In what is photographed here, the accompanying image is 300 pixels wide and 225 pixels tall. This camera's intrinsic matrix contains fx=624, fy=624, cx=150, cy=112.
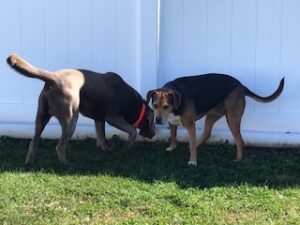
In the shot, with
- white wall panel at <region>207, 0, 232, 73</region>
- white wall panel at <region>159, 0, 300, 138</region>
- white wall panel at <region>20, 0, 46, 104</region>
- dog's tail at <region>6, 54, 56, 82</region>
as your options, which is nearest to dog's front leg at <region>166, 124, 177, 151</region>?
white wall panel at <region>159, 0, 300, 138</region>

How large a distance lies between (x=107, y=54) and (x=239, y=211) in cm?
338

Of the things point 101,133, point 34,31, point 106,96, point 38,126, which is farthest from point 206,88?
point 34,31

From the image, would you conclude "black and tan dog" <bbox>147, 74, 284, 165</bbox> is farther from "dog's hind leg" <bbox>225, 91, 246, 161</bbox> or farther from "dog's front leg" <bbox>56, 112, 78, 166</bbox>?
"dog's front leg" <bbox>56, 112, 78, 166</bbox>

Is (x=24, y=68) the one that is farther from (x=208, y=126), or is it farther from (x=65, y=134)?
(x=208, y=126)

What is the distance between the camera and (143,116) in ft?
25.1

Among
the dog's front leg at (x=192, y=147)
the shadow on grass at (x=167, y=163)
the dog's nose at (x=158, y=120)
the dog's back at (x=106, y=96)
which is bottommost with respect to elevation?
the shadow on grass at (x=167, y=163)

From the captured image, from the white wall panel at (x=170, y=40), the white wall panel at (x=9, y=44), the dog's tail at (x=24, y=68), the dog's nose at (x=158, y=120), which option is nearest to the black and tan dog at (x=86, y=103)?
the dog's tail at (x=24, y=68)

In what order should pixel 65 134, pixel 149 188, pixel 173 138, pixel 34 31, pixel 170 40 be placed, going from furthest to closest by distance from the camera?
pixel 34 31 < pixel 170 40 < pixel 173 138 < pixel 65 134 < pixel 149 188

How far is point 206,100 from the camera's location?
734cm

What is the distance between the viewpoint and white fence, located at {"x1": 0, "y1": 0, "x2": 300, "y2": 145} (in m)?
7.80

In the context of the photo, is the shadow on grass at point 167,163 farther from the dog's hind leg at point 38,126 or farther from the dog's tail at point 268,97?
the dog's tail at point 268,97

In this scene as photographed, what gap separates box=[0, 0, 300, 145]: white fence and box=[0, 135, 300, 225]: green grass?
1.93 feet

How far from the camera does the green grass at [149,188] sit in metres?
5.30

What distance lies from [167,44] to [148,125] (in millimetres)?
1108
